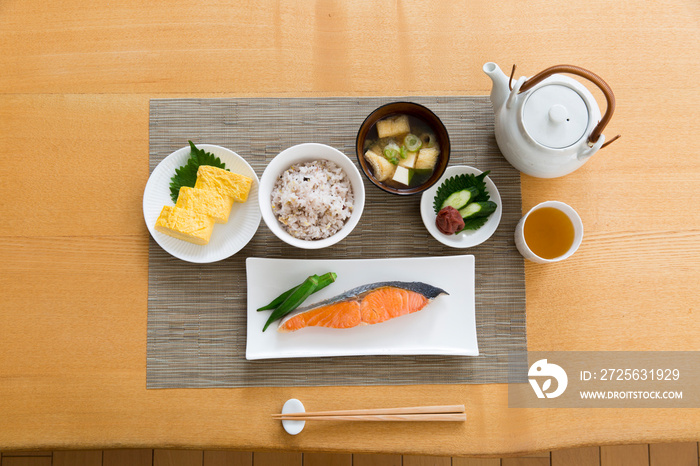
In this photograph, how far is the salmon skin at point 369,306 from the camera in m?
1.43

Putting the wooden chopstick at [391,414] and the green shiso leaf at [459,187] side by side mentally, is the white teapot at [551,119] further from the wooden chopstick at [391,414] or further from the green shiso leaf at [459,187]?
the wooden chopstick at [391,414]

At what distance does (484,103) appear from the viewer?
1.58 metres

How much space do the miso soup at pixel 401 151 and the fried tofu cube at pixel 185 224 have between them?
560 millimetres

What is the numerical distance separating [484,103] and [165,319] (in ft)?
4.38

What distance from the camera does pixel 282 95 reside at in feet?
5.17

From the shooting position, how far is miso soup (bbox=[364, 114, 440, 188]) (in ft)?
4.70

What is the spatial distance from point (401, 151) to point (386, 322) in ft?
1.86

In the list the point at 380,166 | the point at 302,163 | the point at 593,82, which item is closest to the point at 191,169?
the point at 302,163

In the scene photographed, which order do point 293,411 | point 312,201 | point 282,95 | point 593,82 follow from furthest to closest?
point 282,95 < point 293,411 < point 312,201 < point 593,82

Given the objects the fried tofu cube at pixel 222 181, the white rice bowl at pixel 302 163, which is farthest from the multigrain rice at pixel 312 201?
the fried tofu cube at pixel 222 181

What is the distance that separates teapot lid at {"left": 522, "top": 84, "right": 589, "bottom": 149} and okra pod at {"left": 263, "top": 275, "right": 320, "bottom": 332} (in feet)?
2.68

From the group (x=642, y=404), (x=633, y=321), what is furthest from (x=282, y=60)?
(x=642, y=404)

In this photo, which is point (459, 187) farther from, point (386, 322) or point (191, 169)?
point (191, 169)

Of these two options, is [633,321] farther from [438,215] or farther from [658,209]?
[438,215]
